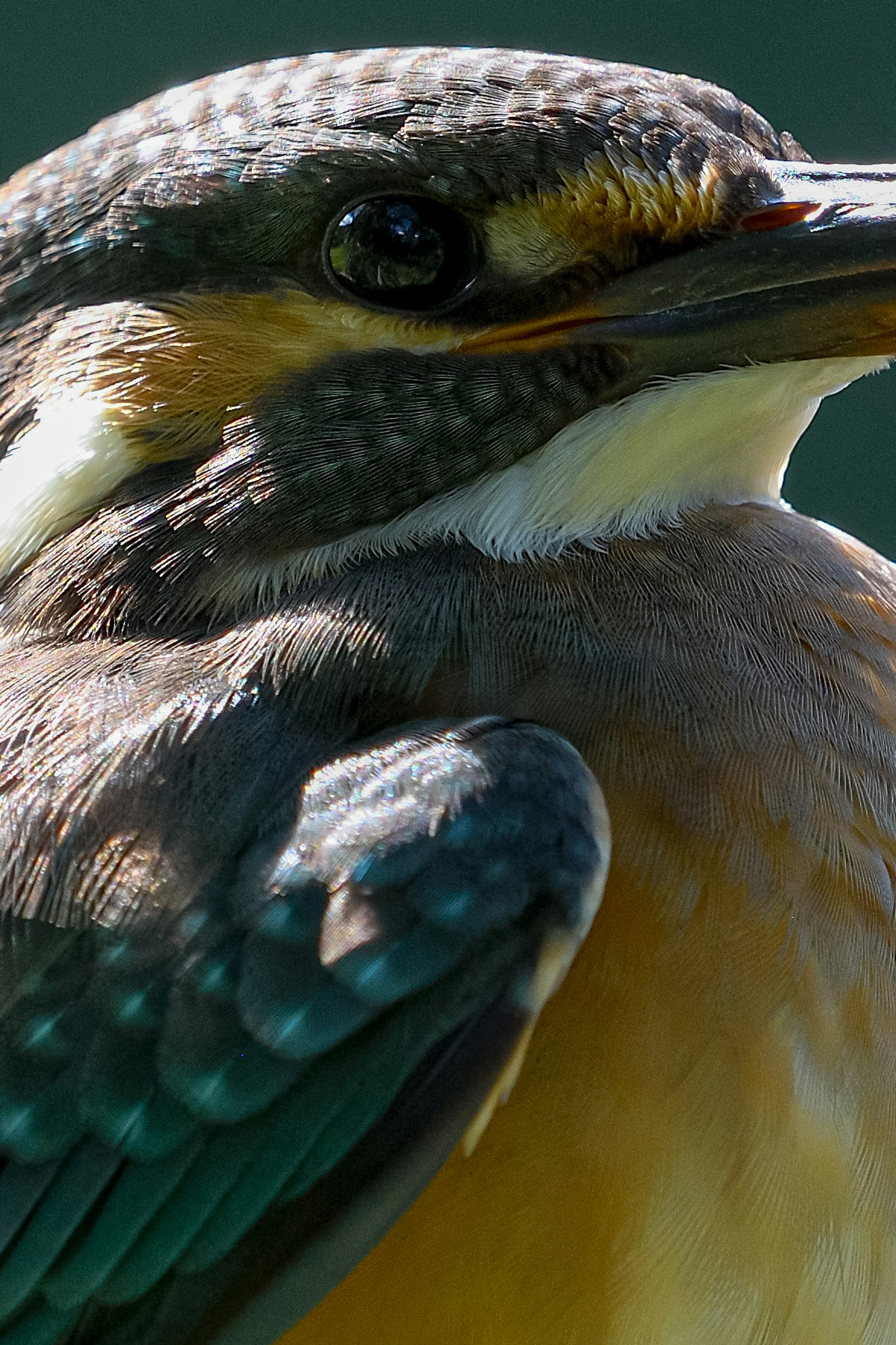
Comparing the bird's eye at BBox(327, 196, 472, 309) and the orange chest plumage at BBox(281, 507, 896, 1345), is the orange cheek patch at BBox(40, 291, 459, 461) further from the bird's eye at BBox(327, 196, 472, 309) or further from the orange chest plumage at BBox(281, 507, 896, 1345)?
the orange chest plumage at BBox(281, 507, 896, 1345)

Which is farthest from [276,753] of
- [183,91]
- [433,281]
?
[183,91]

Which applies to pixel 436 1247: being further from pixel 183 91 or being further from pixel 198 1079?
pixel 183 91

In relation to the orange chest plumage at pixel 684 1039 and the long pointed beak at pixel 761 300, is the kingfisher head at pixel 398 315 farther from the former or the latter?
the orange chest plumage at pixel 684 1039

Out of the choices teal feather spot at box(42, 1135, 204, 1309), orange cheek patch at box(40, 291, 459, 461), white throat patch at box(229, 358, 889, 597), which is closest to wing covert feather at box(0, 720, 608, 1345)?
teal feather spot at box(42, 1135, 204, 1309)

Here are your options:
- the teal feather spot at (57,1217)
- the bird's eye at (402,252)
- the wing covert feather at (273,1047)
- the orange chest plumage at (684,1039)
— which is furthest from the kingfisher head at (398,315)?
the teal feather spot at (57,1217)

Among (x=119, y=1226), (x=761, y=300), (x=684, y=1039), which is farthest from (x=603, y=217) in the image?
(x=119, y=1226)

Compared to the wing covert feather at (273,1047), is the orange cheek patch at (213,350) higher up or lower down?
higher up
